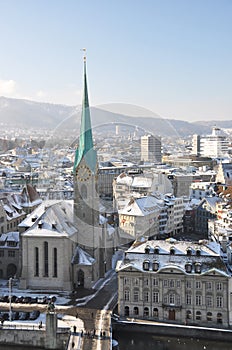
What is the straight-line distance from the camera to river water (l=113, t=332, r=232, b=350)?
129 ft

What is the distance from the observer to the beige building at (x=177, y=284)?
138 feet

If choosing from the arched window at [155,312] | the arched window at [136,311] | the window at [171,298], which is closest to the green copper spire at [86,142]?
the arched window at [136,311]

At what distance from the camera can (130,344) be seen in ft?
131

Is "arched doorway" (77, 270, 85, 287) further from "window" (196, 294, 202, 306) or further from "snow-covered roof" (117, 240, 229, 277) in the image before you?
"window" (196, 294, 202, 306)

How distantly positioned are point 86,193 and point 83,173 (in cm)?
243

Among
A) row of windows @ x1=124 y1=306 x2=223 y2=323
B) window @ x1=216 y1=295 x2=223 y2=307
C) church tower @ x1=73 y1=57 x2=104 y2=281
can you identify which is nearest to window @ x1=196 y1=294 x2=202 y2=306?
row of windows @ x1=124 y1=306 x2=223 y2=323

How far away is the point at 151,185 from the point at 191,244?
43.8 m

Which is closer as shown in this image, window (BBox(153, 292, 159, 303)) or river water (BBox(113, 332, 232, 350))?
river water (BBox(113, 332, 232, 350))

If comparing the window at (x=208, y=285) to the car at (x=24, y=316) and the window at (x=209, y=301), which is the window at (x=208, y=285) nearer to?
the window at (x=209, y=301)

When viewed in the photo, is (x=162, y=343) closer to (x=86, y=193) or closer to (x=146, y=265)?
(x=146, y=265)

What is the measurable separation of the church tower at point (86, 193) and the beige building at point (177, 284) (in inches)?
329

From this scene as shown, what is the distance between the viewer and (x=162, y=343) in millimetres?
40094

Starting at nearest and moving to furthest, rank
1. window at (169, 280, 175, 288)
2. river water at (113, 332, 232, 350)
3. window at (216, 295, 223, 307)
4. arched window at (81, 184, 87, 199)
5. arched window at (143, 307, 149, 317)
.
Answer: river water at (113, 332, 232, 350), window at (216, 295, 223, 307), window at (169, 280, 175, 288), arched window at (143, 307, 149, 317), arched window at (81, 184, 87, 199)

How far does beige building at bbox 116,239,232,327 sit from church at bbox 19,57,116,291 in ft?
27.1
